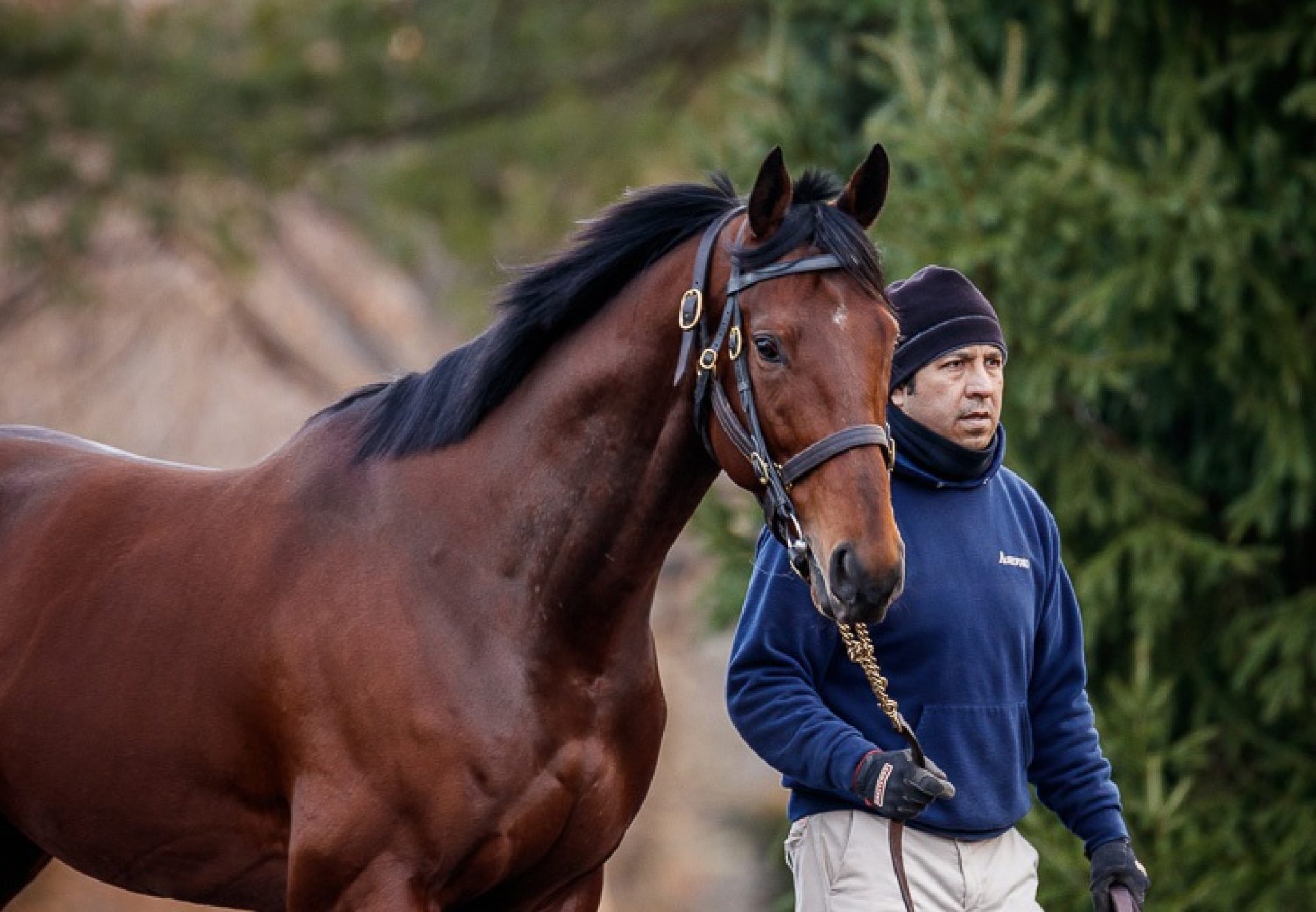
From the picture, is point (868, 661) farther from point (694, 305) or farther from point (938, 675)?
point (694, 305)

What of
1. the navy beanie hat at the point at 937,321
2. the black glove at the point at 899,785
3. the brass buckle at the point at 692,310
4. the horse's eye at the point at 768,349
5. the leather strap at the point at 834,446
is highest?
the brass buckle at the point at 692,310

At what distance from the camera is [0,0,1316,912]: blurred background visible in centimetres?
605

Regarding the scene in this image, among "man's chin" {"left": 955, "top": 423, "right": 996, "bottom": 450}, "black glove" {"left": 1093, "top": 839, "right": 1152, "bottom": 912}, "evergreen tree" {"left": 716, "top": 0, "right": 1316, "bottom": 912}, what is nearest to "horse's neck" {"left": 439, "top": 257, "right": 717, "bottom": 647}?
"man's chin" {"left": 955, "top": 423, "right": 996, "bottom": 450}

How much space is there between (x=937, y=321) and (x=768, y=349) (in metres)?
0.55

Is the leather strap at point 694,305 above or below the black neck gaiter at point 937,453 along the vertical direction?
above

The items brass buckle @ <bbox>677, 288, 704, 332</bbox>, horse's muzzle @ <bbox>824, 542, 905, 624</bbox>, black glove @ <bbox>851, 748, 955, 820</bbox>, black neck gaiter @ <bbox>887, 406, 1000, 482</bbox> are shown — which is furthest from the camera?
black neck gaiter @ <bbox>887, 406, 1000, 482</bbox>

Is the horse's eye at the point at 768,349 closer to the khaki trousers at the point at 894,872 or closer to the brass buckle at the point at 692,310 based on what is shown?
the brass buckle at the point at 692,310

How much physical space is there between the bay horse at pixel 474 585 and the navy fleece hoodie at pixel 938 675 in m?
0.25

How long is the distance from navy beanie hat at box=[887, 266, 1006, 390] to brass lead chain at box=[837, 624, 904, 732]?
0.54 meters

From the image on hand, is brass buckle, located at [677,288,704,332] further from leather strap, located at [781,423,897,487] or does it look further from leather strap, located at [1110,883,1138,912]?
leather strap, located at [1110,883,1138,912]

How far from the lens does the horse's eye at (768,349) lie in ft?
9.59

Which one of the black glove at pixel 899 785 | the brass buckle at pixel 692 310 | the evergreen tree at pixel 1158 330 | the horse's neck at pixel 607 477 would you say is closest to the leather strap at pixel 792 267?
the brass buckle at pixel 692 310

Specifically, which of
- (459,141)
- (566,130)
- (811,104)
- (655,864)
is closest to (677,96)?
(566,130)

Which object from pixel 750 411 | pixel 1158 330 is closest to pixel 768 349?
pixel 750 411
